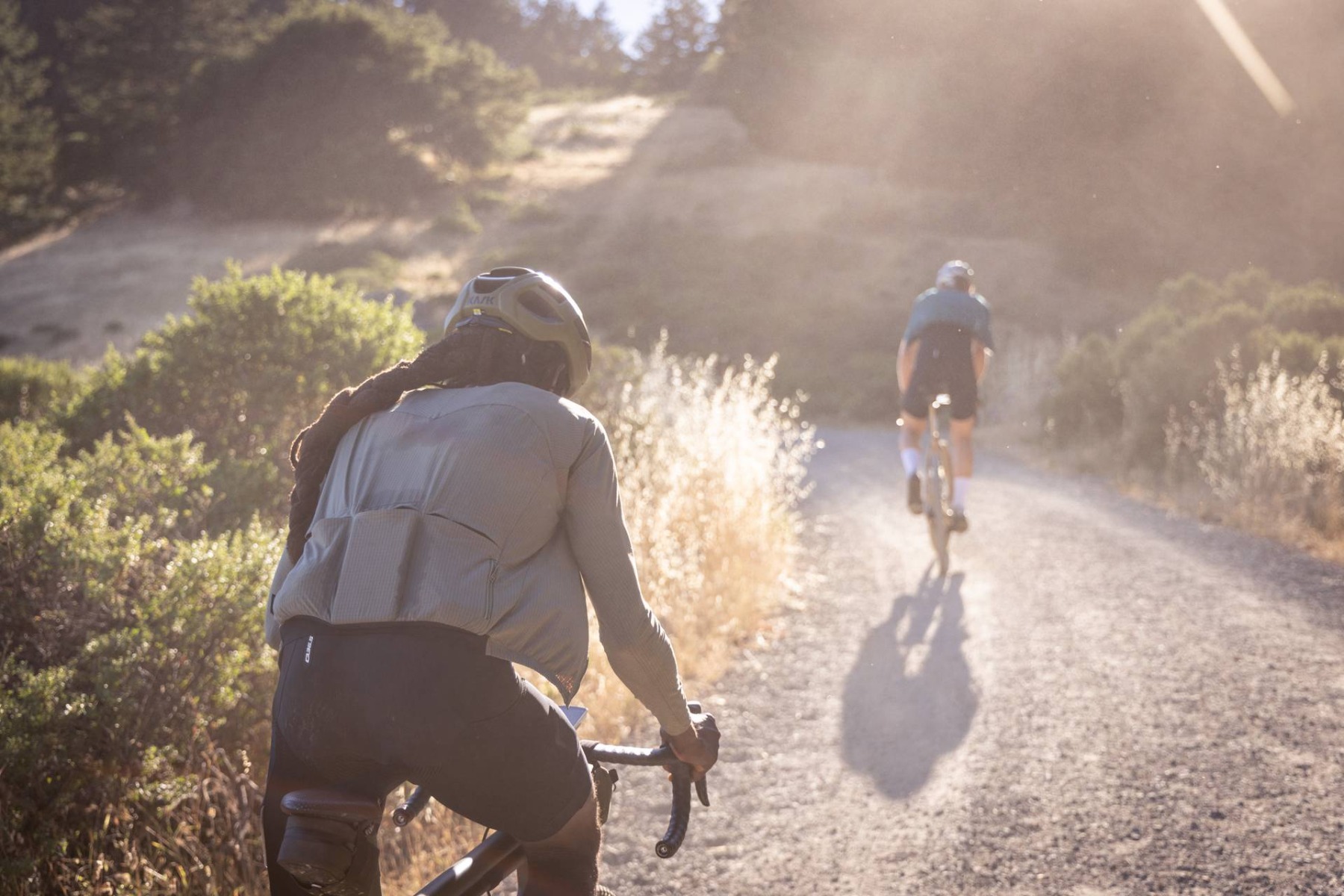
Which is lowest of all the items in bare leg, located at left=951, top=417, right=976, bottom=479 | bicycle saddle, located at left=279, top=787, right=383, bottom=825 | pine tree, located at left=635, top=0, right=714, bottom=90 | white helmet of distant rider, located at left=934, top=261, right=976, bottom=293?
bare leg, located at left=951, top=417, right=976, bottom=479

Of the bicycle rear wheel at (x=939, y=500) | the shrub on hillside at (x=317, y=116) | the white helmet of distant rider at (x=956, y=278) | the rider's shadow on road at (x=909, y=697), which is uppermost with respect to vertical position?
the shrub on hillside at (x=317, y=116)

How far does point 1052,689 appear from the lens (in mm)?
5422

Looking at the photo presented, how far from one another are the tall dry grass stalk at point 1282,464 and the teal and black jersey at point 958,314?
3147 millimetres

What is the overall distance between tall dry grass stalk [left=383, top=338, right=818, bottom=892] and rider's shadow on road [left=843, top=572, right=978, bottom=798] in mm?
896

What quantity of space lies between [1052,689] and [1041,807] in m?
1.40

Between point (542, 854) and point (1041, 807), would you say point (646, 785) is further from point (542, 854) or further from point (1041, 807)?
point (542, 854)

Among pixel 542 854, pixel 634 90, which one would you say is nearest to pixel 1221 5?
pixel 542 854

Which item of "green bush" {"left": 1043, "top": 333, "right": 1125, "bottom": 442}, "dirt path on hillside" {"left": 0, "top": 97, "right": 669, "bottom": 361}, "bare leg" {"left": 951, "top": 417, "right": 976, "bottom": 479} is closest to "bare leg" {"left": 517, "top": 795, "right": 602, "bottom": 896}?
"bare leg" {"left": 951, "top": 417, "right": 976, "bottom": 479}

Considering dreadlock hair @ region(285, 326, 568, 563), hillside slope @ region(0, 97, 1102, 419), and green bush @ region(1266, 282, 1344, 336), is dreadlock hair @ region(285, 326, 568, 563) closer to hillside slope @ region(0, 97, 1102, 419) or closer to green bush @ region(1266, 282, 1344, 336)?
green bush @ region(1266, 282, 1344, 336)

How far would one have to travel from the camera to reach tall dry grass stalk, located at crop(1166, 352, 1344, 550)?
845 centimetres

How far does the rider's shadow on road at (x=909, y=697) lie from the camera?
473cm

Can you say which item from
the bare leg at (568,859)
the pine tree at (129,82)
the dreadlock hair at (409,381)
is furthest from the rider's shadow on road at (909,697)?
the pine tree at (129,82)

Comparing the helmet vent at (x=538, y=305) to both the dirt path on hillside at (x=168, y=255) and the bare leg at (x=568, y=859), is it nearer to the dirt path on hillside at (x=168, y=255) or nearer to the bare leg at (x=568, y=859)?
the bare leg at (x=568, y=859)

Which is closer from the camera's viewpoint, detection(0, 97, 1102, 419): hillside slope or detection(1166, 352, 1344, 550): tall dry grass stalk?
detection(1166, 352, 1344, 550): tall dry grass stalk
